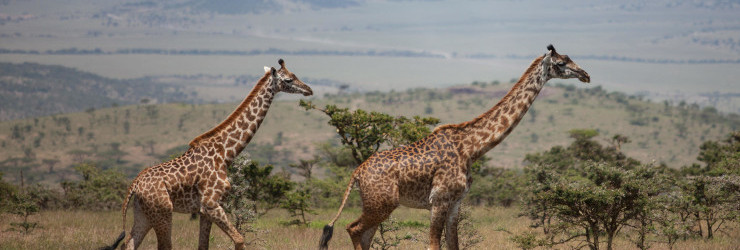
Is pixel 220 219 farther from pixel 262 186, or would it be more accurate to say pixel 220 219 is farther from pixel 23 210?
pixel 262 186

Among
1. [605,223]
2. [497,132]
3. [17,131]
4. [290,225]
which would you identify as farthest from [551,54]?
[17,131]

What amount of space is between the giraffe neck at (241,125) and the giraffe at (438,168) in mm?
1775

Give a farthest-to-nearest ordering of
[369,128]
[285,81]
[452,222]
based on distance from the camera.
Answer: [369,128] < [285,81] < [452,222]

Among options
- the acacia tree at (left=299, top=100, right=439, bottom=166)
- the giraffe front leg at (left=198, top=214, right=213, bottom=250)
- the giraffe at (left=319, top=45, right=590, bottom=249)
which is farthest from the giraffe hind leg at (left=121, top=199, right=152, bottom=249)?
the acacia tree at (left=299, top=100, right=439, bottom=166)

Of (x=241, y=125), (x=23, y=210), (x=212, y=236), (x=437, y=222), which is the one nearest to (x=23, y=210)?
(x=23, y=210)

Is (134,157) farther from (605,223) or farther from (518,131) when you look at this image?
(605,223)

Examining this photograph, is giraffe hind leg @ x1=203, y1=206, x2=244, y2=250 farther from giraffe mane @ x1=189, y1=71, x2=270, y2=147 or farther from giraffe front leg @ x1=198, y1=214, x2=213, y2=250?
giraffe mane @ x1=189, y1=71, x2=270, y2=147

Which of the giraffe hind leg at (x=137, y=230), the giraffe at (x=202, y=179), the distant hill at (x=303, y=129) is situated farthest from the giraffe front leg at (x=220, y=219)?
the distant hill at (x=303, y=129)

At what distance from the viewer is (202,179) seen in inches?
471

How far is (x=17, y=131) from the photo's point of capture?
391 ft

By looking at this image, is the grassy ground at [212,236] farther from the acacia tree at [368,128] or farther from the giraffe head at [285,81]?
the giraffe head at [285,81]

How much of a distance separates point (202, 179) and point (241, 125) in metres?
1.04

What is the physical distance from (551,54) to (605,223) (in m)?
3.44

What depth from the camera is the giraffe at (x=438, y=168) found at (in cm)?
1182
